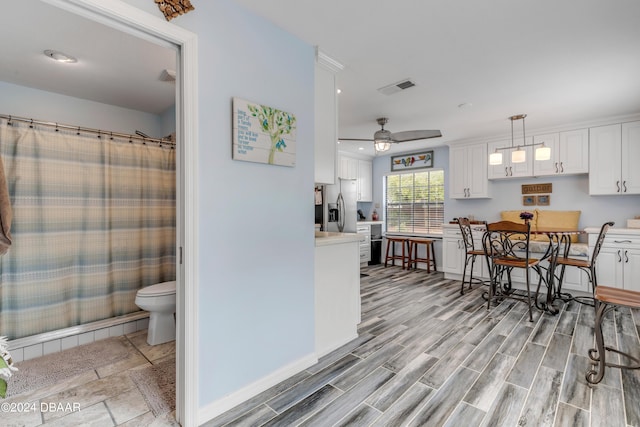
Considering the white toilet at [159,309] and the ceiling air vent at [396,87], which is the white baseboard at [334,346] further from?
the ceiling air vent at [396,87]

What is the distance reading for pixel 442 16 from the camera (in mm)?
1956

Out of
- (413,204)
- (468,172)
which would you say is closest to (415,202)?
(413,204)

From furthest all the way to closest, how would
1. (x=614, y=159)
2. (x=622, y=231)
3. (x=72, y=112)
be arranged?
(x=614, y=159), (x=622, y=231), (x=72, y=112)

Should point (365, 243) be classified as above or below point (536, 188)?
below

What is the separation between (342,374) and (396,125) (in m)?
3.48

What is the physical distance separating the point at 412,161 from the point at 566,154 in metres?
2.61

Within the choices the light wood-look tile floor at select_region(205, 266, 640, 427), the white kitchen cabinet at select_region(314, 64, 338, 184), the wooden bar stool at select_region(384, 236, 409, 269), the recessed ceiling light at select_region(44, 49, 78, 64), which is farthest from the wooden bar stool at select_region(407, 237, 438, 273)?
the recessed ceiling light at select_region(44, 49, 78, 64)

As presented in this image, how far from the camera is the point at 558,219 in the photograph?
183 inches

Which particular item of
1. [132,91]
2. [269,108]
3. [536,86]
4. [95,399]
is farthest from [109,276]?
[536,86]

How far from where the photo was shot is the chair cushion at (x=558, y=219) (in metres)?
4.51

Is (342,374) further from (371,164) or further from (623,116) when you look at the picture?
(371,164)

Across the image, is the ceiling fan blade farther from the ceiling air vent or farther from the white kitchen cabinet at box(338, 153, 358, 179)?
A: the white kitchen cabinet at box(338, 153, 358, 179)

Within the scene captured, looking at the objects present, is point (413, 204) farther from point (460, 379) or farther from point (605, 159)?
point (460, 379)

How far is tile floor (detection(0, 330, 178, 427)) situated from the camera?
1.70 metres
